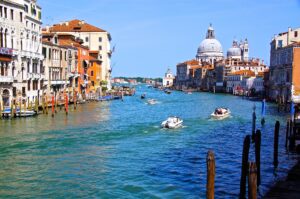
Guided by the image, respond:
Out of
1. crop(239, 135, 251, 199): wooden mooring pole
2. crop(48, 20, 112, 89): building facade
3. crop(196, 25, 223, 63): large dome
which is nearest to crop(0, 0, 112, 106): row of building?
crop(48, 20, 112, 89): building facade

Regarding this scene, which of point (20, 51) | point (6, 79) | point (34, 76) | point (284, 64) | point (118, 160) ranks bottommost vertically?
point (118, 160)

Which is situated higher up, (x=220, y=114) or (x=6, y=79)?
(x=6, y=79)

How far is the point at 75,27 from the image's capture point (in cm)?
5728

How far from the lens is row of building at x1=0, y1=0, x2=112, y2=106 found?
27219mm

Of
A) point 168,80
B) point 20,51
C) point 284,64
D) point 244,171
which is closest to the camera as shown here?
point 244,171

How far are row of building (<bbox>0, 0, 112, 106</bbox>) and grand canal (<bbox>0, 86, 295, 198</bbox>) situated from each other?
5.53m

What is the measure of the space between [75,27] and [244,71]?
38665 mm

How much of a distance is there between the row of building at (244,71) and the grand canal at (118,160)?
2516cm

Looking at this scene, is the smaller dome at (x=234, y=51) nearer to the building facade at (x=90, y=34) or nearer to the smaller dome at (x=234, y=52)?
the smaller dome at (x=234, y=52)

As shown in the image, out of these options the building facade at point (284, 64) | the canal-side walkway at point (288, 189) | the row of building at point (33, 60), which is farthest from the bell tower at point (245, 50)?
the canal-side walkway at point (288, 189)

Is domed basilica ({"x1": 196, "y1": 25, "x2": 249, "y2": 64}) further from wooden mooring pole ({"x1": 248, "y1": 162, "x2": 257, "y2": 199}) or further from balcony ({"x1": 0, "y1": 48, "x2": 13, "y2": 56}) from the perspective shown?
wooden mooring pole ({"x1": 248, "y1": 162, "x2": 257, "y2": 199})

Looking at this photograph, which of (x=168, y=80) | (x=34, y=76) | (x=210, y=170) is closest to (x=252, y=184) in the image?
(x=210, y=170)

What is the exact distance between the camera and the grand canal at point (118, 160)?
35.9ft

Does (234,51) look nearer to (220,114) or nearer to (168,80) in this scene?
(168,80)
